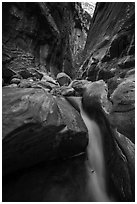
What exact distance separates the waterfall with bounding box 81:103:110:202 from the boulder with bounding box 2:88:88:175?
29 centimetres

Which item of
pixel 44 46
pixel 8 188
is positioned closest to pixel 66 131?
pixel 8 188

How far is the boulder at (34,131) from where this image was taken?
2.35 m

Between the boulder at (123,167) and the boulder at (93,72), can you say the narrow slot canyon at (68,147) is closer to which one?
the boulder at (123,167)

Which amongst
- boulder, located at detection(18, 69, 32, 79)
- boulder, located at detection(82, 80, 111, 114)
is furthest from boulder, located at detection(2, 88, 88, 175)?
boulder, located at detection(18, 69, 32, 79)

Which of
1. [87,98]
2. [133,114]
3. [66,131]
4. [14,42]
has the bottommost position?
[66,131]

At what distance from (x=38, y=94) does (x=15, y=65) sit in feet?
26.2

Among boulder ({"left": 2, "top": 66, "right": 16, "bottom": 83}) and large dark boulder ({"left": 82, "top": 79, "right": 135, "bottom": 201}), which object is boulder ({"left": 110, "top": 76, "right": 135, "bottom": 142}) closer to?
large dark boulder ({"left": 82, "top": 79, "right": 135, "bottom": 201})

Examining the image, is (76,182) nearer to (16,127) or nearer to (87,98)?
(16,127)

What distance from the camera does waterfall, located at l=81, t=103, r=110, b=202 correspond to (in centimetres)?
274

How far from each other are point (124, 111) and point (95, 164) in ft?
4.73

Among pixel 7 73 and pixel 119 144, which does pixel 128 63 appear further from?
pixel 7 73

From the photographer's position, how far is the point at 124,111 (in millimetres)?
2576

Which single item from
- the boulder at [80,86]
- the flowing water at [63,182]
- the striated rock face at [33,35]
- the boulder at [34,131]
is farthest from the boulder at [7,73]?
the flowing water at [63,182]

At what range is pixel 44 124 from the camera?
8.52ft
